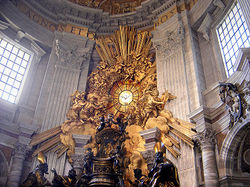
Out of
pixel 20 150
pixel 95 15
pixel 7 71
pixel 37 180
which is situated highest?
pixel 95 15

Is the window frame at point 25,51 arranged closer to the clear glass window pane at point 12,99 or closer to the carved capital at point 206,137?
the clear glass window pane at point 12,99

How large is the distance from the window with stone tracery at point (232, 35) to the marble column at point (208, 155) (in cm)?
248

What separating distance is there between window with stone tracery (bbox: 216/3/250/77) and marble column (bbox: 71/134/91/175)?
5.30 metres

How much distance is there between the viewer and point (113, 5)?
46.3 feet

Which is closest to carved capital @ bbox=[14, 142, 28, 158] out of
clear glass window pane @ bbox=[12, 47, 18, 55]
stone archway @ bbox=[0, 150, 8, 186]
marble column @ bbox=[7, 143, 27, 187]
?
marble column @ bbox=[7, 143, 27, 187]

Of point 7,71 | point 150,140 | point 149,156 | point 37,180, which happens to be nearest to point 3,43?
point 7,71

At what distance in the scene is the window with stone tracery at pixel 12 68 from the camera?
1027 cm

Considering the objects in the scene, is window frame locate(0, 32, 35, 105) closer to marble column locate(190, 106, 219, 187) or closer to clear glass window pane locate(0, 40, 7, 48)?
clear glass window pane locate(0, 40, 7, 48)

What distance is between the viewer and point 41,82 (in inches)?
447

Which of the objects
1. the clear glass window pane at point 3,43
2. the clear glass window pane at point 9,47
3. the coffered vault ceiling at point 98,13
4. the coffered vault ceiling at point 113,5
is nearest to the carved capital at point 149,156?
the coffered vault ceiling at point 98,13

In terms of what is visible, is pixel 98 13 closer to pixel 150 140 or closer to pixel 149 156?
pixel 150 140

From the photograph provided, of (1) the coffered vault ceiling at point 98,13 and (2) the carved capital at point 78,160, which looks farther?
(1) the coffered vault ceiling at point 98,13

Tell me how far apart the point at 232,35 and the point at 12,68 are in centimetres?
829

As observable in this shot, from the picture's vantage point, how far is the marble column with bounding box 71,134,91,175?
896cm
